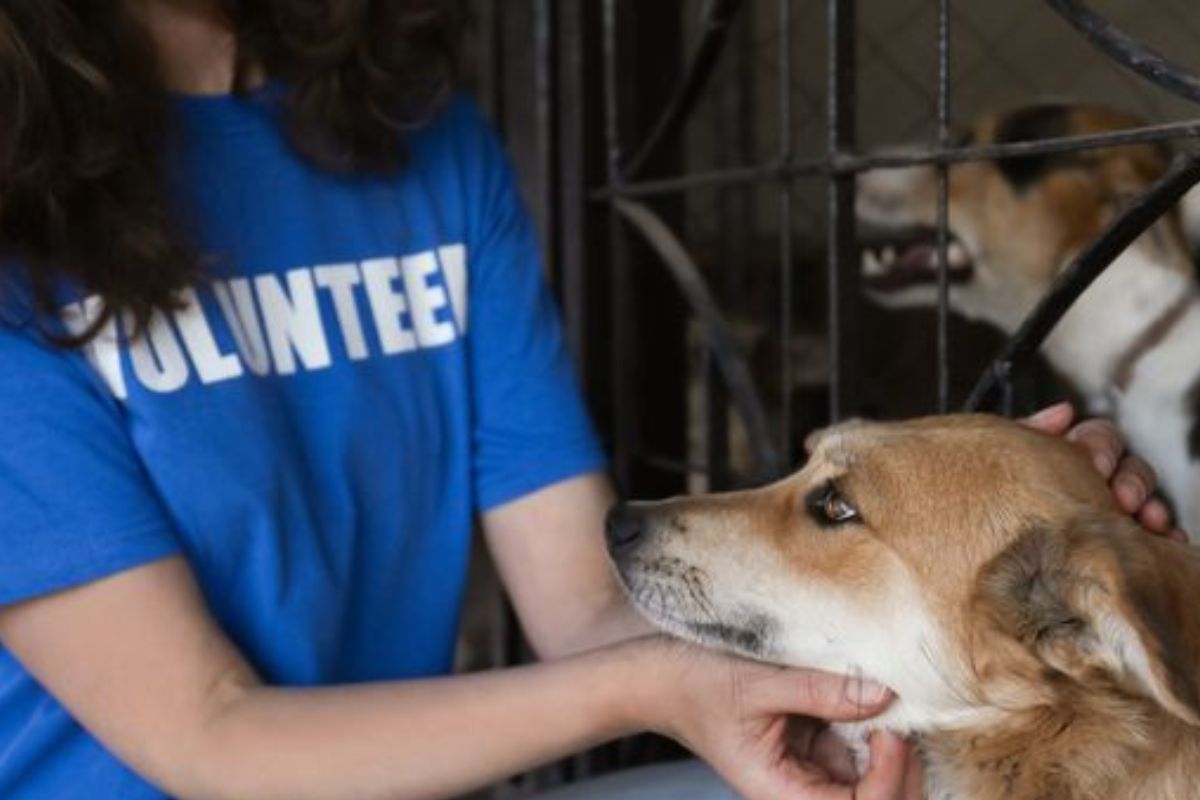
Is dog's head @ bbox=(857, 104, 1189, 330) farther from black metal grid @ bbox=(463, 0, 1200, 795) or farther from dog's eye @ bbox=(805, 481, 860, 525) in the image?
dog's eye @ bbox=(805, 481, 860, 525)

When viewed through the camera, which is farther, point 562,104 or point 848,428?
point 562,104

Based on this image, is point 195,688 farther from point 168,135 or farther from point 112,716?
point 168,135

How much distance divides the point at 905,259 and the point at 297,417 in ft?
4.08

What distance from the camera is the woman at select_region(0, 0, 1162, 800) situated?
1.42 meters

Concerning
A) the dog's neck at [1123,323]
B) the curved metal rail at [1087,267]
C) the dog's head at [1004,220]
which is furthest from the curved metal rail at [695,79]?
the curved metal rail at [1087,267]

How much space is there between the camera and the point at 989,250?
261cm

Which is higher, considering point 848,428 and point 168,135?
point 168,135

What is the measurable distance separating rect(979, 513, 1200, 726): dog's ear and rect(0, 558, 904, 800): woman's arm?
14 centimetres

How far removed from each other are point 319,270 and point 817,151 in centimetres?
79

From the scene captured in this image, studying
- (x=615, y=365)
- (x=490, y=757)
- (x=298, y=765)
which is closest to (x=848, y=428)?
(x=490, y=757)

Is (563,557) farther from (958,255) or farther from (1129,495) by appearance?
(958,255)

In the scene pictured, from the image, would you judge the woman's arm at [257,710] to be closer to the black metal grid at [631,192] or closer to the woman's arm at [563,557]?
the woman's arm at [563,557]

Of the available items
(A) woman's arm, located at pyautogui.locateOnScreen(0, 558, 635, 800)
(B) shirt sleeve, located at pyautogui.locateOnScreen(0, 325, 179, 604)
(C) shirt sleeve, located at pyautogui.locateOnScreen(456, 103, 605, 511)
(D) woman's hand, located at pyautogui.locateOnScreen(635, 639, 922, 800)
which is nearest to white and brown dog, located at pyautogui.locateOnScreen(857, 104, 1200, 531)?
(C) shirt sleeve, located at pyautogui.locateOnScreen(456, 103, 605, 511)

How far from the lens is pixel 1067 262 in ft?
7.29
